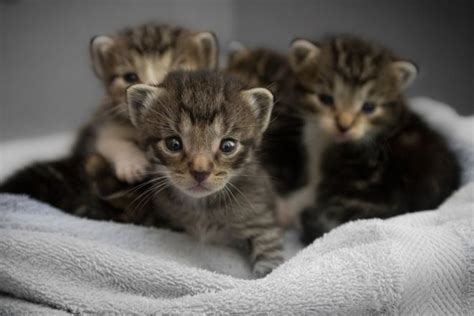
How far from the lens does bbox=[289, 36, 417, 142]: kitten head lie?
184 cm

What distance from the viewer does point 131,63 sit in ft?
5.88

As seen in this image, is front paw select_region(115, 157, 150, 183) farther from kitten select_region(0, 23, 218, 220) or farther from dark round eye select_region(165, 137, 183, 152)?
dark round eye select_region(165, 137, 183, 152)

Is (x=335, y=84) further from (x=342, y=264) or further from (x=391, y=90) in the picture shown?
(x=342, y=264)

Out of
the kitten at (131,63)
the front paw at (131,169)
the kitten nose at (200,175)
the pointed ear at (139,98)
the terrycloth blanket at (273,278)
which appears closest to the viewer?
the terrycloth blanket at (273,278)

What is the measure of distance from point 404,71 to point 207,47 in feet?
2.61

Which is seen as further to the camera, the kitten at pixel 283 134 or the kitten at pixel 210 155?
the kitten at pixel 283 134

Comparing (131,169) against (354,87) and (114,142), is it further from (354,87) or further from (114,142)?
(354,87)

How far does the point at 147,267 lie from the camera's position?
4.09ft

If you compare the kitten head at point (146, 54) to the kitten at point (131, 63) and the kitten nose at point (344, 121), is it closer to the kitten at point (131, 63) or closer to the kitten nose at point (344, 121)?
the kitten at point (131, 63)

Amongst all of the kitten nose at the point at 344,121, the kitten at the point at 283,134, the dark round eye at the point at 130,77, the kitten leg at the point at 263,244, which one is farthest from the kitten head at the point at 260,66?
the kitten leg at the point at 263,244

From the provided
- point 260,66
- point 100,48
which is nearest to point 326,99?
point 260,66

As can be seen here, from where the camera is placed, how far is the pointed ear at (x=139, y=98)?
1440 millimetres

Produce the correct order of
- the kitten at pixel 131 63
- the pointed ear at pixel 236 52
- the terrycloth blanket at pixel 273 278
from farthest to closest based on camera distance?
the pointed ear at pixel 236 52 → the kitten at pixel 131 63 → the terrycloth blanket at pixel 273 278

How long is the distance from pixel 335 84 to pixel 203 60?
0.53m
